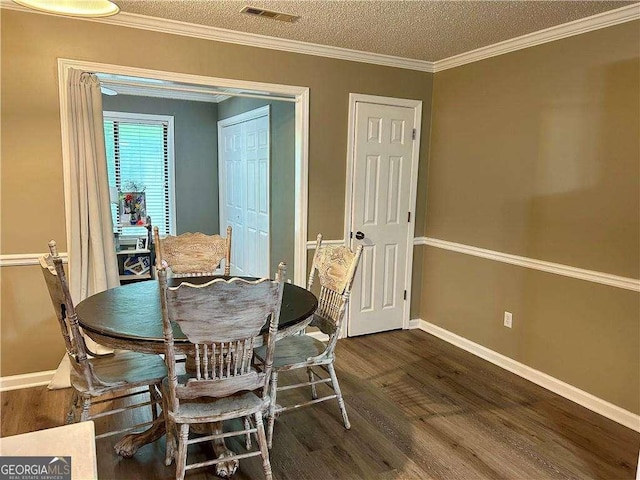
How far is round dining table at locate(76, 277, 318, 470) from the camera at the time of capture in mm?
1897

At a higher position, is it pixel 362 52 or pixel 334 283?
pixel 362 52

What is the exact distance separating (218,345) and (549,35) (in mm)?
2898

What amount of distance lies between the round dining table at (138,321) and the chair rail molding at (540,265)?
5.63 ft

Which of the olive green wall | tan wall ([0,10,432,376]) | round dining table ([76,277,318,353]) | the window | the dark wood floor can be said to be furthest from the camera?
the window

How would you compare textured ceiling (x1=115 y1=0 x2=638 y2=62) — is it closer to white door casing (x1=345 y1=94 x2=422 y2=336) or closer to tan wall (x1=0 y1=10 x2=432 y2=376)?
tan wall (x1=0 y1=10 x2=432 y2=376)

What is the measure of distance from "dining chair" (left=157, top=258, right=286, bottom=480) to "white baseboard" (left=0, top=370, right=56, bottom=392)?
5.12 feet

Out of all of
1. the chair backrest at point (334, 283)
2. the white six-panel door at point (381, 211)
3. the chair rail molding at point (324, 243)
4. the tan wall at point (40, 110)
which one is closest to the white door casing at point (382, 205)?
the white six-panel door at point (381, 211)

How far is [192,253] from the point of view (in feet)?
10.0

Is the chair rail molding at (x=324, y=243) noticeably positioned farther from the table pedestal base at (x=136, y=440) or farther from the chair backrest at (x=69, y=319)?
the chair backrest at (x=69, y=319)

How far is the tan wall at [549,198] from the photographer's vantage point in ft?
8.89

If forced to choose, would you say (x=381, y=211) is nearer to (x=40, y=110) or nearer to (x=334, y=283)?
(x=334, y=283)

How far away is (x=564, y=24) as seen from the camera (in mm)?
2936

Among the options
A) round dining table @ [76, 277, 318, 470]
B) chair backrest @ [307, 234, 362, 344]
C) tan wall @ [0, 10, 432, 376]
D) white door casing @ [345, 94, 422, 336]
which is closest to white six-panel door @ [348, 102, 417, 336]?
white door casing @ [345, 94, 422, 336]

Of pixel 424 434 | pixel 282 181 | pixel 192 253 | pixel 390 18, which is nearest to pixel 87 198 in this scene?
pixel 192 253
